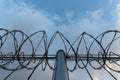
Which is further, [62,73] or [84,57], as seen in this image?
[84,57]

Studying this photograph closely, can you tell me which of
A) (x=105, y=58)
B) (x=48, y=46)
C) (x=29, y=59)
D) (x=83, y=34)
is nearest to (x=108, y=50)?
(x=105, y=58)

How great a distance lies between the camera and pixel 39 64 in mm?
15695

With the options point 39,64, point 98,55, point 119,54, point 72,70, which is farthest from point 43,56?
point 119,54

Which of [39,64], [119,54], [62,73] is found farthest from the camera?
[119,54]

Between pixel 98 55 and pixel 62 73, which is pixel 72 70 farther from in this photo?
pixel 62 73

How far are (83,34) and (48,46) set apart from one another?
1.92m

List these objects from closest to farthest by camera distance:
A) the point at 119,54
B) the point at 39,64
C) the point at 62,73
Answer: the point at 62,73
the point at 39,64
the point at 119,54

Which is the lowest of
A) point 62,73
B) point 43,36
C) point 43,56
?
point 62,73

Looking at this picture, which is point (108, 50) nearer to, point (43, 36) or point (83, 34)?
point (83, 34)

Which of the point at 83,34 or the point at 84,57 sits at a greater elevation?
the point at 83,34

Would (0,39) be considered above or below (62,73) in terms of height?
above

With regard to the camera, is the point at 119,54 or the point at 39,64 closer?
the point at 39,64

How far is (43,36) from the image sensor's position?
16516mm

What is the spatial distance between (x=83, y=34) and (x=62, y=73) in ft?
17.5
